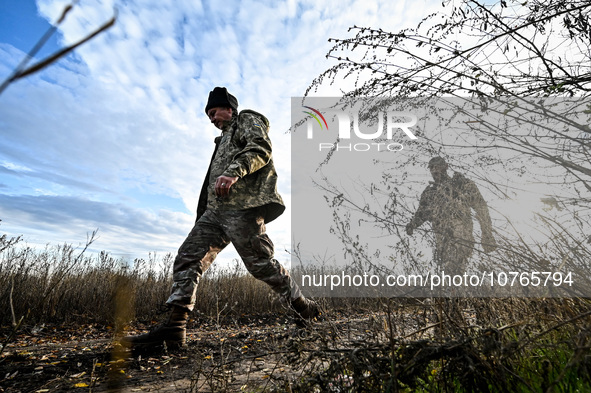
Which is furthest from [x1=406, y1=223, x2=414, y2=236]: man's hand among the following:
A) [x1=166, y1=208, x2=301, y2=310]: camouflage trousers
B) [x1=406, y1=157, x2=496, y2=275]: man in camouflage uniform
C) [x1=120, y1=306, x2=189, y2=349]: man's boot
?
[x1=120, y1=306, x2=189, y2=349]: man's boot

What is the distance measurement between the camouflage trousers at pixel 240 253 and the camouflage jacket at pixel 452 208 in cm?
147

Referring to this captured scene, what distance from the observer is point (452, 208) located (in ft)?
7.23

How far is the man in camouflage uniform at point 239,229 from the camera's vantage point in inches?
121

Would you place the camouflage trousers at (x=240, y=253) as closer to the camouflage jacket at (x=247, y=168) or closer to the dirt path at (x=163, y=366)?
the camouflage jacket at (x=247, y=168)

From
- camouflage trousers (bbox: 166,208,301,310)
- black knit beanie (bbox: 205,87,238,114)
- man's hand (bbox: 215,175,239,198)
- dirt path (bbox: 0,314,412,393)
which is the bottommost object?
dirt path (bbox: 0,314,412,393)

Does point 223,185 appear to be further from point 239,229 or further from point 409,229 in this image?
point 409,229

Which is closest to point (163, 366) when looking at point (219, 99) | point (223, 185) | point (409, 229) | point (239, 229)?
point (239, 229)

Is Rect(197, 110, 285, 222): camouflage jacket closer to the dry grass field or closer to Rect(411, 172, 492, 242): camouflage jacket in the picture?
the dry grass field

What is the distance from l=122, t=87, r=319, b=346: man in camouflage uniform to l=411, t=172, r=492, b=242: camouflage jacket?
4.60 ft

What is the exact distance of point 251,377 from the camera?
2.35 metres

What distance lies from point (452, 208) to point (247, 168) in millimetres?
1779

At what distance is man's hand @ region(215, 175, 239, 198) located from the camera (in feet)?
9.86

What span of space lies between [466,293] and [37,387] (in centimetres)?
271

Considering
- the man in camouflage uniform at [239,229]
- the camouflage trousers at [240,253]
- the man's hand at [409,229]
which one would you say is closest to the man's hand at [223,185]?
the man in camouflage uniform at [239,229]
